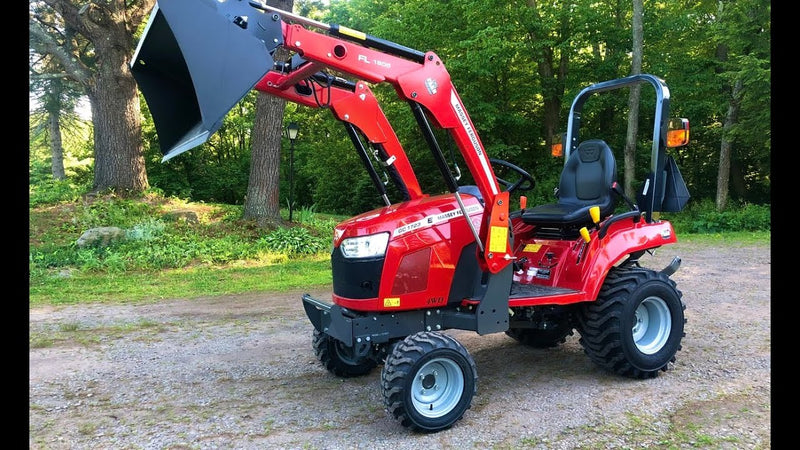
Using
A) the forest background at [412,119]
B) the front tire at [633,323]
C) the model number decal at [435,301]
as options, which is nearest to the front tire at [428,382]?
the model number decal at [435,301]

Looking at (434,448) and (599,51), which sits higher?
(599,51)

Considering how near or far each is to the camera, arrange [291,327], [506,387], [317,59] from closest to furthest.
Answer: [317,59] < [506,387] < [291,327]

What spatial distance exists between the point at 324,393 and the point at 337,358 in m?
0.35

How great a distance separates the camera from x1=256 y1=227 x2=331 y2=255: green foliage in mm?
11289

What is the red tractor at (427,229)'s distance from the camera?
3.10 meters

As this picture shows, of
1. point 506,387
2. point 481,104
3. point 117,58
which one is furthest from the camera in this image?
point 481,104

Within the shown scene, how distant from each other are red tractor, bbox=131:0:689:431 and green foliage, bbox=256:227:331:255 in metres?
7.00

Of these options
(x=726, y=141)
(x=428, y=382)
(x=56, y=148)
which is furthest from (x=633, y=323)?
(x=56, y=148)

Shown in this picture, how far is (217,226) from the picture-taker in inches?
476

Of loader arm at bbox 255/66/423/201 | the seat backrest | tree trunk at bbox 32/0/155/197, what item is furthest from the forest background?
loader arm at bbox 255/66/423/201

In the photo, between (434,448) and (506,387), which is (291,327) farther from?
(434,448)

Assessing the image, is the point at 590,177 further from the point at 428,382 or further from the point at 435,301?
the point at 428,382
